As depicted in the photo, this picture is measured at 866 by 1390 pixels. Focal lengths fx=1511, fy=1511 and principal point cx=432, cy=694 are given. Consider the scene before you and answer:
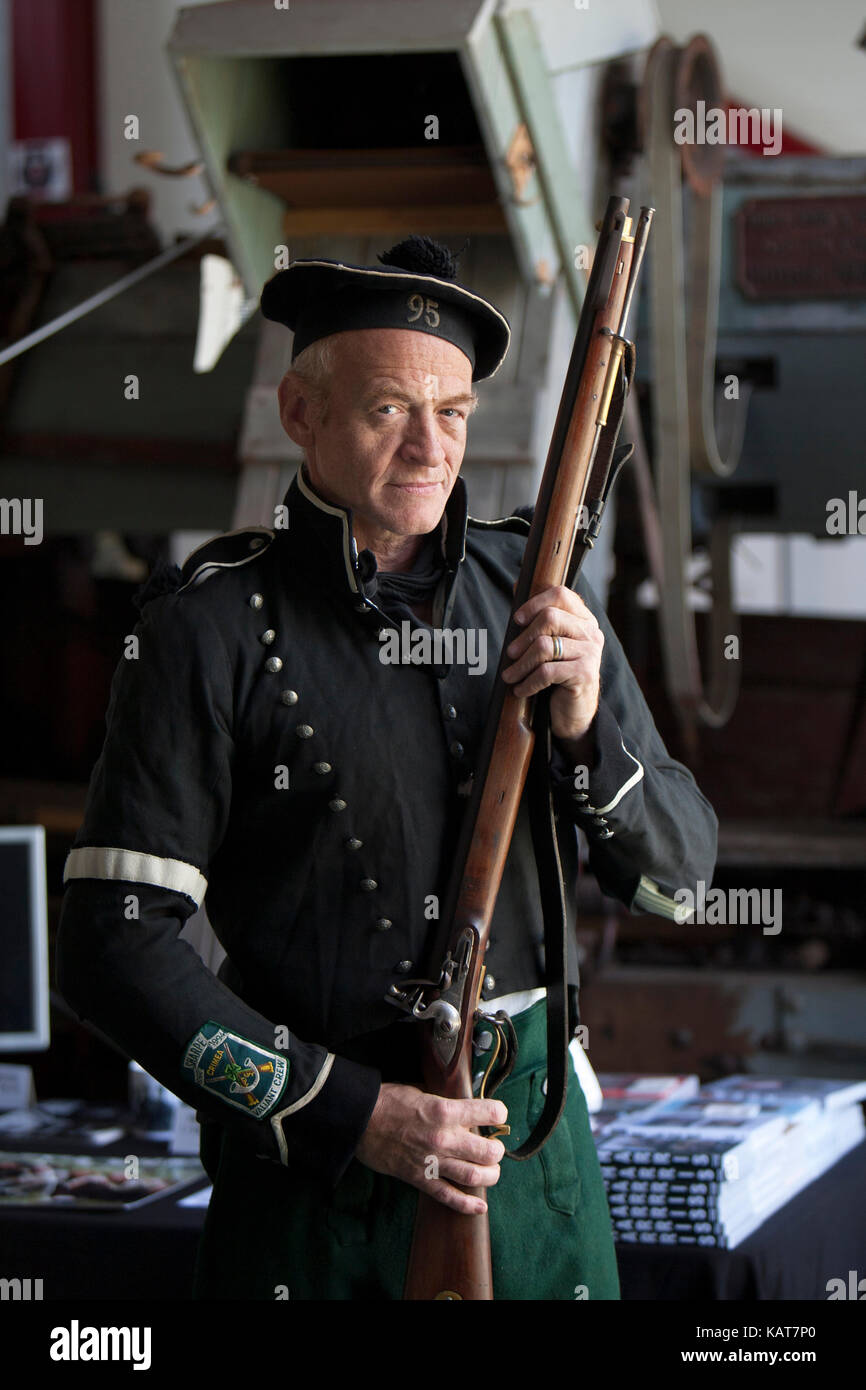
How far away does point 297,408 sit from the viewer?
1.77 m

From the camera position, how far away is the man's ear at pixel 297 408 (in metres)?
1.74

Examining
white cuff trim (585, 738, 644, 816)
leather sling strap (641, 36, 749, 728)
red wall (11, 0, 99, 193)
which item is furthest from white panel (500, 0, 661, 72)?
red wall (11, 0, 99, 193)

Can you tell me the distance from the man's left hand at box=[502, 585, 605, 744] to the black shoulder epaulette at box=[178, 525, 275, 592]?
1.17 ft

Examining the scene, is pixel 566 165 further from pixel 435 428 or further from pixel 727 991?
pixel 727 991

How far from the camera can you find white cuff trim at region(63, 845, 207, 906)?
63.4 inches

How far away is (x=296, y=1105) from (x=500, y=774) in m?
0.42

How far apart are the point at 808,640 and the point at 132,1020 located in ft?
17.1

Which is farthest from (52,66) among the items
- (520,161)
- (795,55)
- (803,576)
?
(803,576)

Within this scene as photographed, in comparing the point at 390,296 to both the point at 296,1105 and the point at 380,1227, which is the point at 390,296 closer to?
the point at 296,1105

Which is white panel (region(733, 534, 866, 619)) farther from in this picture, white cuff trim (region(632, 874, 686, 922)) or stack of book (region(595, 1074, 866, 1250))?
white cuff trim (region(632, 874, 686, 922))

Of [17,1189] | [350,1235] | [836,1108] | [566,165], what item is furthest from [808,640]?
[350,1235]

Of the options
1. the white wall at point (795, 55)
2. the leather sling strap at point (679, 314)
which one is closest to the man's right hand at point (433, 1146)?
the leather sling strap at point (679, 314)

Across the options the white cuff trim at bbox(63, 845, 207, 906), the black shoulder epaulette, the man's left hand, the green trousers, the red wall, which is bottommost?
the green trousers

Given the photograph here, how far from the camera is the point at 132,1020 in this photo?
5.23 feet
